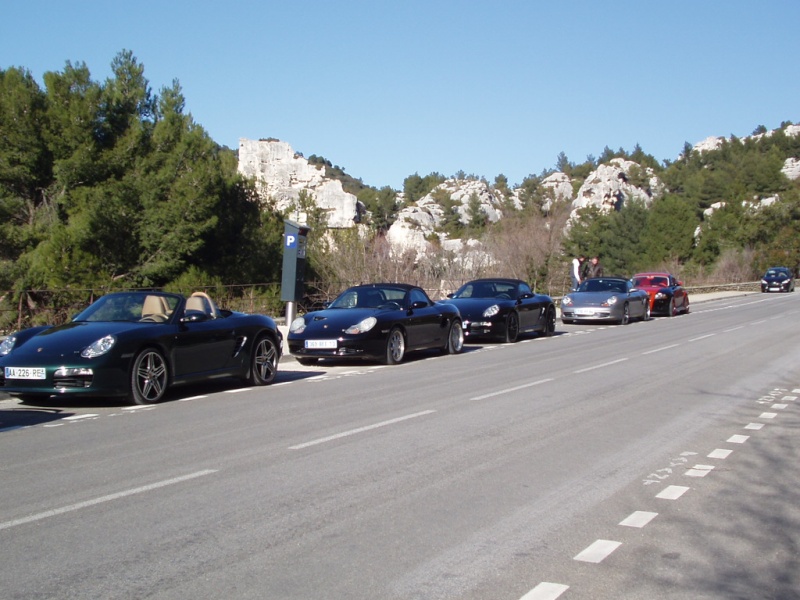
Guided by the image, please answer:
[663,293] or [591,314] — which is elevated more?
[663,293]

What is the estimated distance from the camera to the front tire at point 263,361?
44.0 ft

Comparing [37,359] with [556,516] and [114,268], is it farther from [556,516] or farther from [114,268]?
[114,268]

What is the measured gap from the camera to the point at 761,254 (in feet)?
258

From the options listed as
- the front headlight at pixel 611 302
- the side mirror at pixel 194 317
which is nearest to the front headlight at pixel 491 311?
the front headlight at pixel 611 302

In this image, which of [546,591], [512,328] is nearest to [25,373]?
[546,591]

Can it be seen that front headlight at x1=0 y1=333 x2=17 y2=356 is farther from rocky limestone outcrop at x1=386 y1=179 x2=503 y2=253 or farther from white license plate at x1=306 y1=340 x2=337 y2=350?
rocky limestone outcrop at x1=386 y1=179 x2=503 y2=253

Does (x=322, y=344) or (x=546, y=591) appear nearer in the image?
(x=546, y=591)

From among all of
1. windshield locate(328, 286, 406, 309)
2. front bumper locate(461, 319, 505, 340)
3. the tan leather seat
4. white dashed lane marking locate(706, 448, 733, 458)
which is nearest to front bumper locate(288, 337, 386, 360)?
windshield locate(328, 286, 406, 309)

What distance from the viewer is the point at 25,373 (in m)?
10.8

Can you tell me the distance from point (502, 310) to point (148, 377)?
37.5ft

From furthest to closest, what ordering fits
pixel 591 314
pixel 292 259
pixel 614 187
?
1. pixel 614 187
2. pixel 591 314
3. pixel 292 259

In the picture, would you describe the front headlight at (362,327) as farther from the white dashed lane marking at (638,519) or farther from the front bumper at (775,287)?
the front bumper at (775,287)

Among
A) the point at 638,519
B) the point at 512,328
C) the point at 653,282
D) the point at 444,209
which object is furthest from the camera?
the point at 444,209

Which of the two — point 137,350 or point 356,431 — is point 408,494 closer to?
point 356,431
